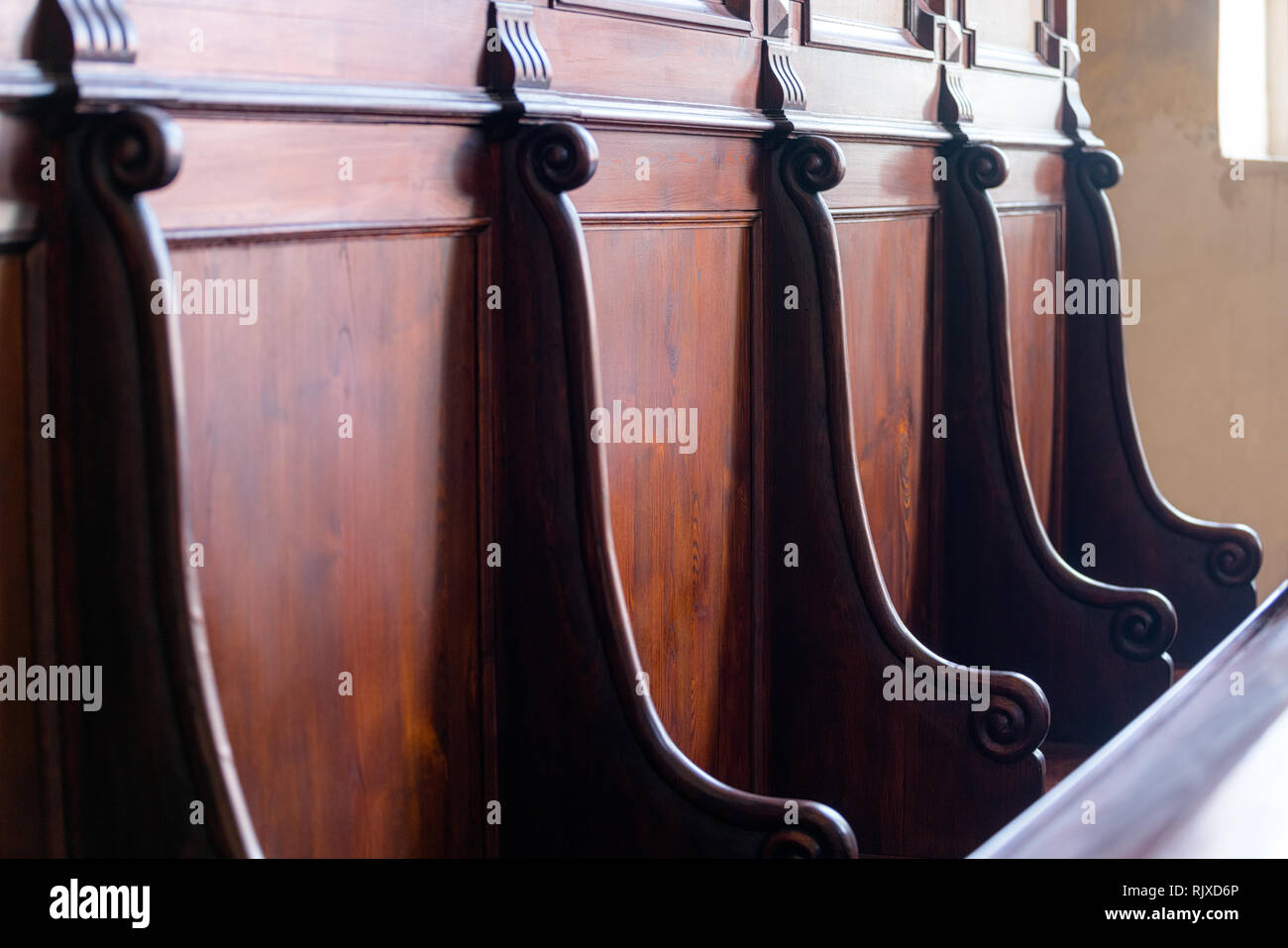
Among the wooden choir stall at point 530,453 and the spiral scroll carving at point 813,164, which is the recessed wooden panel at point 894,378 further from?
the spiral scroll carving at point 813,164

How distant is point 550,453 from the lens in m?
1.32

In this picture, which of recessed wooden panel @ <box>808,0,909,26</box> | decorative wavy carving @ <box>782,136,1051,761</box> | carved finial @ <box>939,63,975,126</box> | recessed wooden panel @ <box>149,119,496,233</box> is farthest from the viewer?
carved finial @ <box>939,63,975,126</box>

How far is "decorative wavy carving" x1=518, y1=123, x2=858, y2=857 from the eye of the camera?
129 centimetres

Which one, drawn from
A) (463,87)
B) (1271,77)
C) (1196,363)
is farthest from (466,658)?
(1271,77)

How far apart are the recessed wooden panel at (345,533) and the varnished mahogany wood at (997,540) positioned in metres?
1.19

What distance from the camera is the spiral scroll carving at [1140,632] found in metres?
2.14

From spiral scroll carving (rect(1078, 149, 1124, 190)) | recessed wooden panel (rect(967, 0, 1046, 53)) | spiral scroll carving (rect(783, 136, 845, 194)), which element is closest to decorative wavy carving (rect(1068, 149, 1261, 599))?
spiral scroll carving (rect(1078, 149, 1124, 190))

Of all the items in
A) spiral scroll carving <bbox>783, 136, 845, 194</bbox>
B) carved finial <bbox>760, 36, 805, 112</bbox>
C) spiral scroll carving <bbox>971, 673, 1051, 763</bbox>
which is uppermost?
carved finial <bbox>760, 36, 805, 112</bbox>

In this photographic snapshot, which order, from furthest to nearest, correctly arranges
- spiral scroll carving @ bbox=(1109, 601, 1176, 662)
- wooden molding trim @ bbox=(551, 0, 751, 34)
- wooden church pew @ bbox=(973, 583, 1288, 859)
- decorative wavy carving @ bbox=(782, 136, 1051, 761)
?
spiral scroll carving @ bbox=(1109, 601, 1176, 662) < decorative wavy carving @ bbox=(782, 136, 1051, 761) < wooden molding trim @ bbox=(551, 0, 751, 34) < wooden church pew @ bbox=(973, 583, 1288, 859)

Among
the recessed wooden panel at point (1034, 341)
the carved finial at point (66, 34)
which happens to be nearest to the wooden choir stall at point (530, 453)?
the carved finial at point (66, 34)

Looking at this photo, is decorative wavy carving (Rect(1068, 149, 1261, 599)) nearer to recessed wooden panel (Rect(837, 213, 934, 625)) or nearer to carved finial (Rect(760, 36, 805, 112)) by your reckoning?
recessed wooden panel (Rect(837, 213, 934, 625))

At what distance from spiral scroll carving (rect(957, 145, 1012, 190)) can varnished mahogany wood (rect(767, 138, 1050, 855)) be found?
0.59 m
